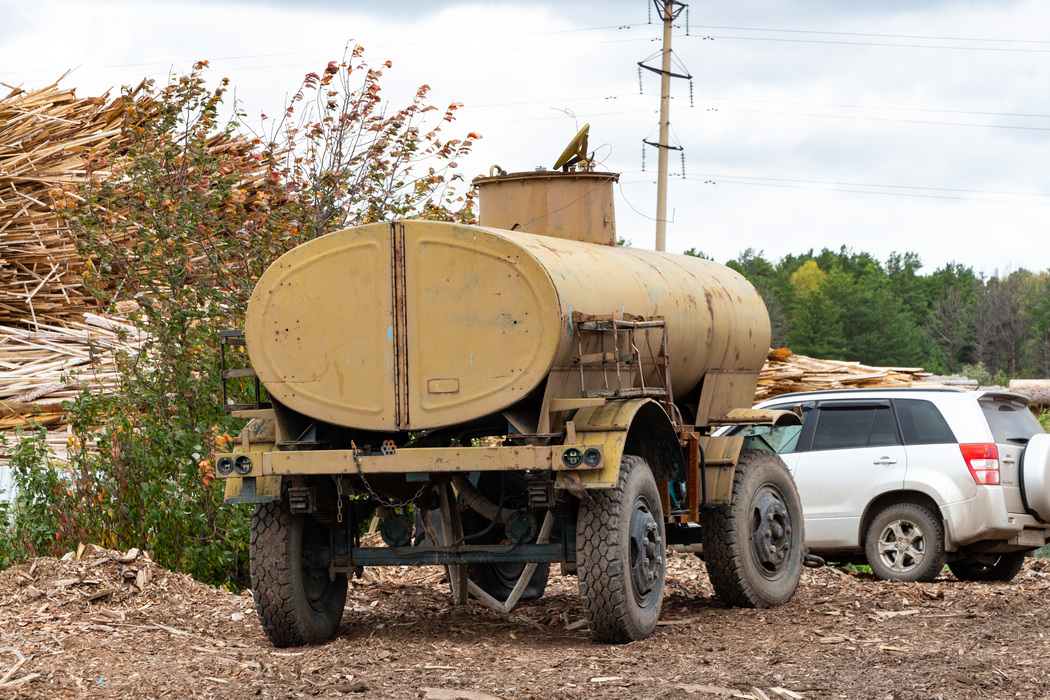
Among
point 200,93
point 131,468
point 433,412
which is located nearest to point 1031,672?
point 433,412

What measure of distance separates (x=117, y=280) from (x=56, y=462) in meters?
2.17

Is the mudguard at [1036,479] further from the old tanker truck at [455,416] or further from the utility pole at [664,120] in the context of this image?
the utility pole at [664,120]

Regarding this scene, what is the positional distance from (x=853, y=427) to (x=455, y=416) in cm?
556

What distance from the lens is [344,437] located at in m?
8.09

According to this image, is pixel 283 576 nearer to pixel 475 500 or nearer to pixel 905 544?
pixel 475 500

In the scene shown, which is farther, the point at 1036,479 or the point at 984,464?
the point at 984,464

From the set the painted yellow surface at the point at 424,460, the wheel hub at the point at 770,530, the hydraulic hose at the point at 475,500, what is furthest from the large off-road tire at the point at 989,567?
the painted yellow surface at the point at 424,460

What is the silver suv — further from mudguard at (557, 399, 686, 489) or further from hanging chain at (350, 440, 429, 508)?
hanging chain at (350, 440, 429, 508)

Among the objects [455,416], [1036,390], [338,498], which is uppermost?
[1036,390]

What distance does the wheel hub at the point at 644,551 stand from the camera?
7641mm

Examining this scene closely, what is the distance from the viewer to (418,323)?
7512 mm

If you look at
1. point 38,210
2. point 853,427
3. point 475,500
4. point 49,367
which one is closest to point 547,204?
point 475,500

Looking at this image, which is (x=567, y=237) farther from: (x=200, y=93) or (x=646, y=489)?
(x=200, y=93)

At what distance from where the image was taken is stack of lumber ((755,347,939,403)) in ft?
77.0
